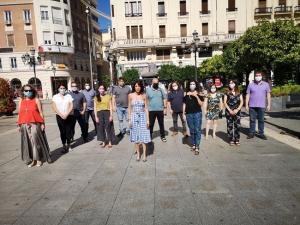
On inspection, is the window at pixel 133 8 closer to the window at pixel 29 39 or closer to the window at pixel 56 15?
the window at pixel 56 15

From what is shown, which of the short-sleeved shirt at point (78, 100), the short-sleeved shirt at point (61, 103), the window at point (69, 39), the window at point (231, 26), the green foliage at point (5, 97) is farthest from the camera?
the window at point (69, 39)

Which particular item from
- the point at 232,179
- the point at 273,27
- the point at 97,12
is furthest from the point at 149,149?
the point at 97,12

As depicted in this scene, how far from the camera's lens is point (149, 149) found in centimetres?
723

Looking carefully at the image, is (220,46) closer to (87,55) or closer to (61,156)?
(87,55)

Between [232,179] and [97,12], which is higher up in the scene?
[97,12]

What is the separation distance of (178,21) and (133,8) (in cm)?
647

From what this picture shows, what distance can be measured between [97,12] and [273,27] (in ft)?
159

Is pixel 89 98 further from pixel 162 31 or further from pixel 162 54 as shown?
pixel 162 31

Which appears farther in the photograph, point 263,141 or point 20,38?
point 20,38

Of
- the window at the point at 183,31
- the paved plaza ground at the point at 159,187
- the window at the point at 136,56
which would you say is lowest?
the paved plaza ground at the point at 159,187

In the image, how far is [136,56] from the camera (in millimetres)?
38438

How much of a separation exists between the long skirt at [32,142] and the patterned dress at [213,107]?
16.0 feet

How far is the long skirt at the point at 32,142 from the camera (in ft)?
20.1

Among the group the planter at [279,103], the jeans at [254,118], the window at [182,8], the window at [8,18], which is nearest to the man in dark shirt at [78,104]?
the jeans at [254,118]
